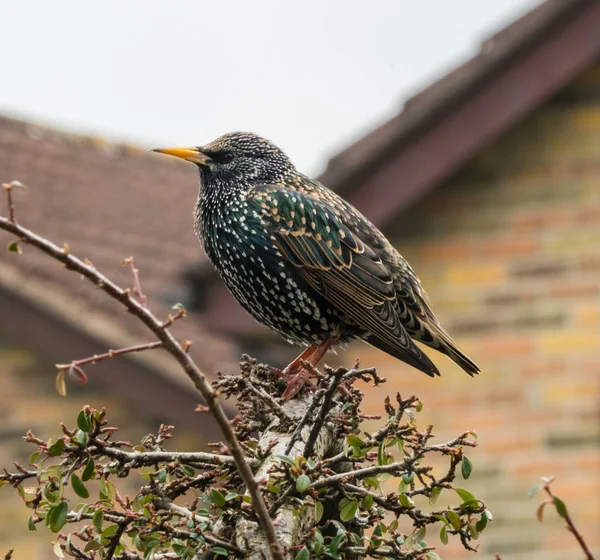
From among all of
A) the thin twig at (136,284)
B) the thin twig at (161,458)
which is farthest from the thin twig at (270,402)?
the thin twig at (136,284)

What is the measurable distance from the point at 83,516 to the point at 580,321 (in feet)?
16.9

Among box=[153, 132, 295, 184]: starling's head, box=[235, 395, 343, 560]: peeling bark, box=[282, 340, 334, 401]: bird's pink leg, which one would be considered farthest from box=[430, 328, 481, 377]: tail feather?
box=[235, 395, 343, 560]: peeling bark

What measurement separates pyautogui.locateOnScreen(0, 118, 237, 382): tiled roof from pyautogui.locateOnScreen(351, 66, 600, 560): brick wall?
1285mm

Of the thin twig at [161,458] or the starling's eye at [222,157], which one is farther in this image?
the starling's eye at [222,157]

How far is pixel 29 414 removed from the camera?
7246mm

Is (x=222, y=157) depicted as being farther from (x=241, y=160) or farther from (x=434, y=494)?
(x=434, y=494)

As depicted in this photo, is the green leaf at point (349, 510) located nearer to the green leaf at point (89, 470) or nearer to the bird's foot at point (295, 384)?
the green leaf at point (89, 470)

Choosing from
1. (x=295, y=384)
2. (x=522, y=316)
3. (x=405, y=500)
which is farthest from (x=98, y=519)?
(x=522, y=316)

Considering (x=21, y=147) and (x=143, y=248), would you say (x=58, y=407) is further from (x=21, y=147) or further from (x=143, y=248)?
(x=21, y=147)

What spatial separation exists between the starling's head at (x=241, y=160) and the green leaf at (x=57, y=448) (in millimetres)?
2152

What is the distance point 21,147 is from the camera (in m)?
10.5

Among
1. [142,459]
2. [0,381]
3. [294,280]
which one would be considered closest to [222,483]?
[142,459]

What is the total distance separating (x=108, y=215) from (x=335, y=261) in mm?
5361

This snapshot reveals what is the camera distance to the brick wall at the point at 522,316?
22.7 feet
